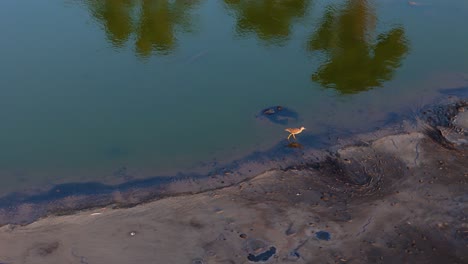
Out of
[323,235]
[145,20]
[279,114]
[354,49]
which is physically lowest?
[323,235]

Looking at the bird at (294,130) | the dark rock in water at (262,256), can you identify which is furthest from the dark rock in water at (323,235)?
the bird at (294,130)

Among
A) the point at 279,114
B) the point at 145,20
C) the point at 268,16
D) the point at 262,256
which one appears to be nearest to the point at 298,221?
the point at 262,256

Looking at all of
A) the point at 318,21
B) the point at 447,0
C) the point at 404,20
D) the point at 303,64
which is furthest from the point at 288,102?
the point at 447,0

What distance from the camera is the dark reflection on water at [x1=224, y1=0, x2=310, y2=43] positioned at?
1656 centimetres

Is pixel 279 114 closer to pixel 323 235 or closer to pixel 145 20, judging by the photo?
pixel 323 235

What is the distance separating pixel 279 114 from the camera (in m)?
12.7

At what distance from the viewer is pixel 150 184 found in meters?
10.7

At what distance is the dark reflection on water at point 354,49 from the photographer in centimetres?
1409

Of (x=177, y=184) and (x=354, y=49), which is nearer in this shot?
(x=177, y=184)

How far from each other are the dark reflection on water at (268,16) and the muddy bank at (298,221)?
22.1 feet

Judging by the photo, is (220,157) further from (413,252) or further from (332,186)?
(413,252)

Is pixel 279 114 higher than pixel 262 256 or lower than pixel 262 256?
higher

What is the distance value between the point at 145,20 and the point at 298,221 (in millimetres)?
10441

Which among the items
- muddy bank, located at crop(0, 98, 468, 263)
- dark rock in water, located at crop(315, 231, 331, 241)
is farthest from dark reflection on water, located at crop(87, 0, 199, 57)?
dark rock in water, located at crop(315, 231, 331, 241)
